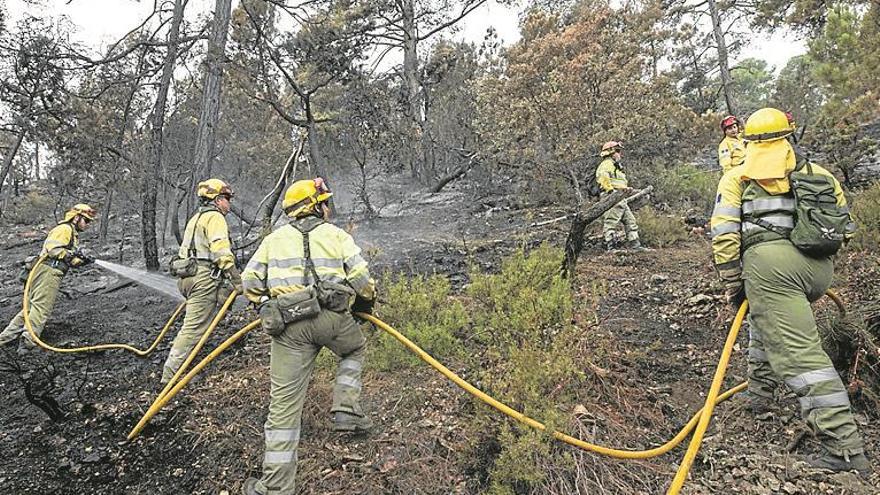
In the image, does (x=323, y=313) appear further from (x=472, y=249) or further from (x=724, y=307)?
(x=472, y=249)

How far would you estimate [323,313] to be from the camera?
3.32 meters

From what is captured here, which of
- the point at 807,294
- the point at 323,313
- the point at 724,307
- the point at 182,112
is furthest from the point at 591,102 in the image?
the point at 182,112

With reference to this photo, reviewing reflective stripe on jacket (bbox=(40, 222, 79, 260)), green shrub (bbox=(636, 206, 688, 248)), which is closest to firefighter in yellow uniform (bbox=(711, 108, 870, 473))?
green shrub (bbox=(636, 206, 688, 248))

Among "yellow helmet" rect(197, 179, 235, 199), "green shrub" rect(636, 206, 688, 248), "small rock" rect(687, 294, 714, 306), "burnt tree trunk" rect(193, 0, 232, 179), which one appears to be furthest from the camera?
"burnt tree trunk" rect(193, 0, 232, 179)

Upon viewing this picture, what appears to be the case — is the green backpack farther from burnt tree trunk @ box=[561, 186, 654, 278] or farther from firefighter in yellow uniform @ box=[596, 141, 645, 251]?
firefighter in yellow uniform @ box=[596, 141, 645, 251]

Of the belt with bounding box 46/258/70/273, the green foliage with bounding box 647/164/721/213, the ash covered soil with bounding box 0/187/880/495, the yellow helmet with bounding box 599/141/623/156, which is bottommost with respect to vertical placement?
the ash covered soil with bounding box 0/187/880/495

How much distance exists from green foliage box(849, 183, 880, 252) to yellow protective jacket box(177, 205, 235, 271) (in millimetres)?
6492

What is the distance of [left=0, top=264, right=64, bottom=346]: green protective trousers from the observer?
250 inches

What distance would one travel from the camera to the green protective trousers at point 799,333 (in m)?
2.69

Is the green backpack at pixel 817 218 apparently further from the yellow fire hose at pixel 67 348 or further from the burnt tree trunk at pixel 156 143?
the burnt tree trunk at pixel 156 143

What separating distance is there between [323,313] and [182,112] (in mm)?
15752

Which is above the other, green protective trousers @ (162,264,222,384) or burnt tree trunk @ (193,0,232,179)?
burnt tree trunk @ (193,0,232,179)

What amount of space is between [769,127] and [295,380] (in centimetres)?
330

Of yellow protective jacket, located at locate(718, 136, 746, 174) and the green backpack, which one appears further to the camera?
yellow protective jacket, located at locate(718, 136, 746, 174)
